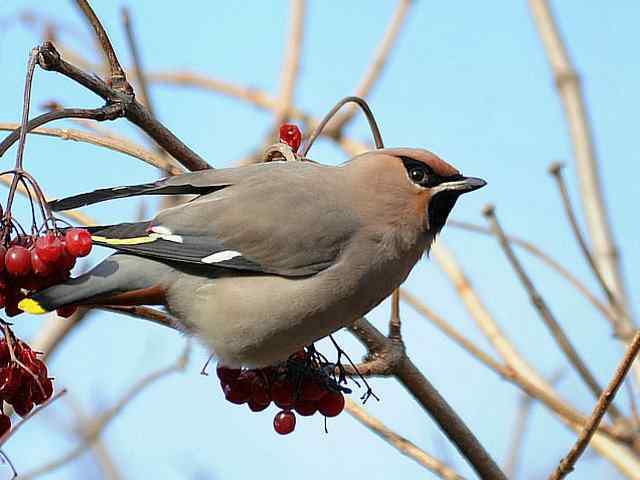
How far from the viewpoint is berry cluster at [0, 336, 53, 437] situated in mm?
2273

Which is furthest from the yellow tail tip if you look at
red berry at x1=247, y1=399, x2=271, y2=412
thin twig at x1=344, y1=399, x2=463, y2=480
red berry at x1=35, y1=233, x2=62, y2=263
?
thin twig at x1=344, y1=399, x2=463, y2=480

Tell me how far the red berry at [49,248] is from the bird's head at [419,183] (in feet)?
3.45

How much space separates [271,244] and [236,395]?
0.38m

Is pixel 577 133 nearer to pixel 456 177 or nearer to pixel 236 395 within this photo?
pixel 456 177

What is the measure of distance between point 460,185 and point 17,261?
124 centimetres

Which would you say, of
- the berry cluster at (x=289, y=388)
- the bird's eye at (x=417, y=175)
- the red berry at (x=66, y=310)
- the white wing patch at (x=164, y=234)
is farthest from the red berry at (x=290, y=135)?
the red berry at (x=66, y=310)

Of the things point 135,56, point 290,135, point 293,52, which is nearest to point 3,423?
point 290,135

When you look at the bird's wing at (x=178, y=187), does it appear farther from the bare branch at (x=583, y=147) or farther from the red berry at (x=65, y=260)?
the bare branch at (x=583, y=147)

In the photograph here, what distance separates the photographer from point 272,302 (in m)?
2.80

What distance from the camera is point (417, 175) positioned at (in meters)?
3.05

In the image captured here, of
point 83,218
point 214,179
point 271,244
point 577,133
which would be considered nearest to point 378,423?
point 271,244

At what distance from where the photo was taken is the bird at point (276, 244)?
8.81 feet

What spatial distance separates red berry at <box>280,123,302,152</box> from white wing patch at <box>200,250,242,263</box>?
1.26 ft

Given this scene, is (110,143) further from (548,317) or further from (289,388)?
(548,317)
